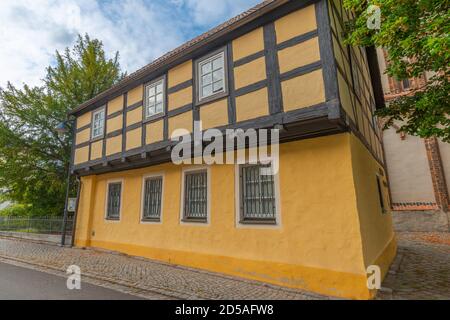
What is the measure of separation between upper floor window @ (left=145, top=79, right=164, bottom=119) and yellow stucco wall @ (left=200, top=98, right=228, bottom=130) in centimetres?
185

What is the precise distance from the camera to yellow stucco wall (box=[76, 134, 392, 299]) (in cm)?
477

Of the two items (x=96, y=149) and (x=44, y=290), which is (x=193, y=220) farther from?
(x=96, y=149)

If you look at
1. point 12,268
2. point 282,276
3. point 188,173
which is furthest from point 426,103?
point 12,268

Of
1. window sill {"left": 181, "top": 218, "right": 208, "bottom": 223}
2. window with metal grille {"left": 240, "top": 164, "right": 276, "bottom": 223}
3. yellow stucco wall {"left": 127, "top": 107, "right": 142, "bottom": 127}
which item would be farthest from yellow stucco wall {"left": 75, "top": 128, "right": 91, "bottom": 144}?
window with metal grille {"left": 240, "top": 164, "right": 276, "bottom": 223}

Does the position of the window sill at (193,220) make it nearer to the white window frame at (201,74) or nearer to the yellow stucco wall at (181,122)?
the yellow stucco wall at (181,122)

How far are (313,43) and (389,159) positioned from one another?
15.7 metres

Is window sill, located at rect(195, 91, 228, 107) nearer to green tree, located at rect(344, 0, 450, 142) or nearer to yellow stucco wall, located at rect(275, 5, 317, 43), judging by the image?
yellow stucco wall, located at rect(275, 5, 317, 43)

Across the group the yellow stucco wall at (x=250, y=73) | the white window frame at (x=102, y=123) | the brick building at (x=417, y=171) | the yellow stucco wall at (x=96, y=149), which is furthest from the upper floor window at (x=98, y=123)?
the brick building at (x=417, y=171)

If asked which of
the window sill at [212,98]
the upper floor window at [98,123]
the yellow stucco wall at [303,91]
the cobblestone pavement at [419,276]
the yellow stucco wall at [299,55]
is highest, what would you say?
the upper floor window at [98,123]

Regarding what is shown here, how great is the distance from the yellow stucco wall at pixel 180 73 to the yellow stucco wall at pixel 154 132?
1268 mm

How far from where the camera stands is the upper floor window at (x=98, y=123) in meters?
10.1

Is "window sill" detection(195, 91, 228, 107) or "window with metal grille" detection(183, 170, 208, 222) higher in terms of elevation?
"window sill" detection(195, 91, 228, 107)

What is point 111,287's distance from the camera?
211 inches

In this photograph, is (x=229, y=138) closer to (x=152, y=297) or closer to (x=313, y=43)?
(x=313, y=43)
